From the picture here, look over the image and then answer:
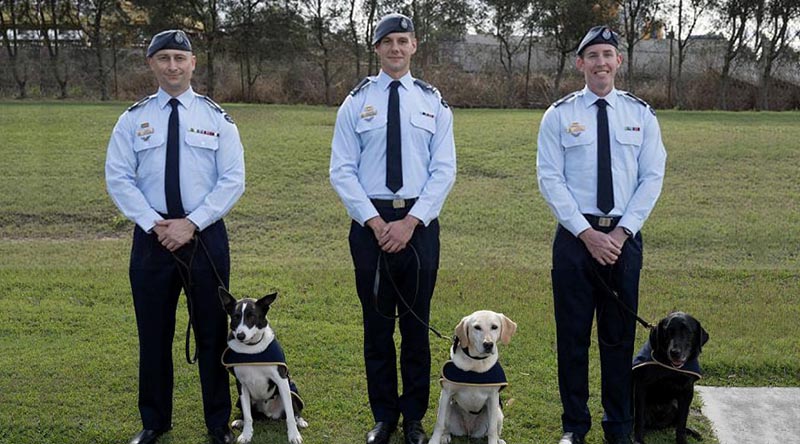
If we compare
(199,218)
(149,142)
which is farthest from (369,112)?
(149,142)

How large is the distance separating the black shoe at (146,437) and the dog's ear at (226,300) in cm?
89

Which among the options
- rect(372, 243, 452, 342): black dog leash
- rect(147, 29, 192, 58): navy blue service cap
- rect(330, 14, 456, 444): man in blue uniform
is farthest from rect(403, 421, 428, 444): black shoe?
rect(147, 29, 192, 58): navy blue service cap

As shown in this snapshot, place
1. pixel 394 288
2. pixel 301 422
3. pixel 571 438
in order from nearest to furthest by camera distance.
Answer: pixel 394 288 → pixel 571 438 → pixel 301 422

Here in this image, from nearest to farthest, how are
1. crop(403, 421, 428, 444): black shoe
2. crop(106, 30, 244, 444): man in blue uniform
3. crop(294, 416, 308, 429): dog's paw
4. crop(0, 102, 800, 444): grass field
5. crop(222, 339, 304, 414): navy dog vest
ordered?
1. crop(106, 30, 244, 444): man in blue uniform
2. crop(222, 339, 304, 414): navy dog vest
3. crop(403, 421, 428, 444): black shoe
4. crop(294, 416, 308, 429): dog's paw
5. crop(0, 102, 800, 444): grass field

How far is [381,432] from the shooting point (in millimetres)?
4547

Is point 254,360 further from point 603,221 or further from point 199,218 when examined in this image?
point 603,221

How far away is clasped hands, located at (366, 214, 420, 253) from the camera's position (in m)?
4.18

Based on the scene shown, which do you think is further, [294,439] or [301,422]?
[301,422]

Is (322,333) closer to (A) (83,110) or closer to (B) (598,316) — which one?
(B) (598,316)

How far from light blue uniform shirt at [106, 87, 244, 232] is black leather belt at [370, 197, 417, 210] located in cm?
77

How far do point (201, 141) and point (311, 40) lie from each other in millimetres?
26851

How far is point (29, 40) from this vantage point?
30375mm

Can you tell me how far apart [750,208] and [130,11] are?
81.9 feet

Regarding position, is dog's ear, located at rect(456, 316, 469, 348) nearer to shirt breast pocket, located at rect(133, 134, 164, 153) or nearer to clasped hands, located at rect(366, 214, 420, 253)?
clasped hands, located at rect(366, 214, 420, 253)
